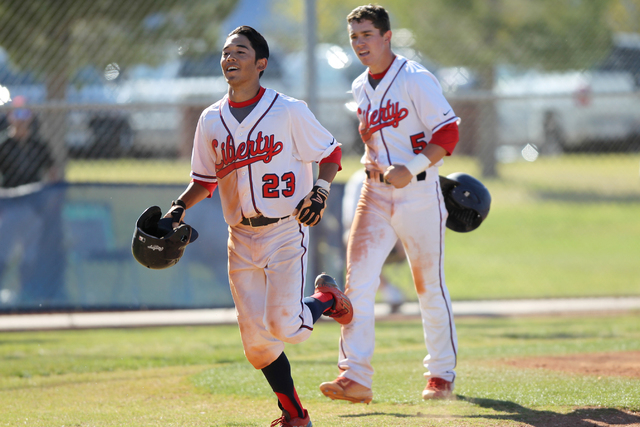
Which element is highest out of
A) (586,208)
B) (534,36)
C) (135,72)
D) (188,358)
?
(534,36)

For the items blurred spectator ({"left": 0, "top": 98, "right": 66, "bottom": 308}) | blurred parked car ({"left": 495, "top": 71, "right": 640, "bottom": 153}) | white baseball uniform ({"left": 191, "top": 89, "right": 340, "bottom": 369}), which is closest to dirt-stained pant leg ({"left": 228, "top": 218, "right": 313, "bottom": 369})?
white baseball uniform ({"left": 191, "top": 89, "right": 340, "bottom": 369})

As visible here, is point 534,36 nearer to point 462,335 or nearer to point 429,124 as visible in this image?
point 462,335

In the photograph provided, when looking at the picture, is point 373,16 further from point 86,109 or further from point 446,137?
point 86,109

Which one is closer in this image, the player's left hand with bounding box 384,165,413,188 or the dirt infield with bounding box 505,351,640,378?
the player's left hand with bounding box 384,165,413,188

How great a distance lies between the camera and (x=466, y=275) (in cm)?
906

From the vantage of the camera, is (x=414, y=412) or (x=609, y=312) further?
(x=609, y=312)

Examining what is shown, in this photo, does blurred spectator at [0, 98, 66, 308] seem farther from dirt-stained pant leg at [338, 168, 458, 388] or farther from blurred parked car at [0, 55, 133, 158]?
dirt-stained pant leg at [338, 168, 458, 388]

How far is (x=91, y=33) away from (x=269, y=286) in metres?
5.19

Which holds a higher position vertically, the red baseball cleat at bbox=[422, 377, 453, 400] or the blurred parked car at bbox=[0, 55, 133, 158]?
the blurred parked car at bbox=[0, 55, 133, 158]

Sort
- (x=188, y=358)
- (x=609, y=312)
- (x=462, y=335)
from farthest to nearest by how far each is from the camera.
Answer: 1. (x=609, y=312)
2. (x=462, y=335)
3. (x=188, y=358)

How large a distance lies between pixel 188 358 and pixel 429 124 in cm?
260

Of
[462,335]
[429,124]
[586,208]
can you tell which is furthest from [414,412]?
[586,208]

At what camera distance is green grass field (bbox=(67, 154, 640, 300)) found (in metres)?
8.42

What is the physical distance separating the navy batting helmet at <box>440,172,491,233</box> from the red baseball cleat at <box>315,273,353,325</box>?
94 cm
